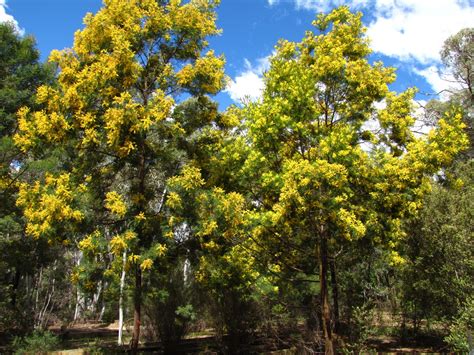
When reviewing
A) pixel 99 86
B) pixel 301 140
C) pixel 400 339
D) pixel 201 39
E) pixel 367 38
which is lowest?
pixel 400 339

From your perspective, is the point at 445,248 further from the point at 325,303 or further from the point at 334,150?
the point at 334,150

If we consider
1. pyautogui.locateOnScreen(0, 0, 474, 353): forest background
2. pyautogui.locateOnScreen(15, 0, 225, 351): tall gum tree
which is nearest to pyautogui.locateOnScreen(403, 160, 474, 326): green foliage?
pyautogui.locateOnScreen(0, 0, 474, 353): forest background

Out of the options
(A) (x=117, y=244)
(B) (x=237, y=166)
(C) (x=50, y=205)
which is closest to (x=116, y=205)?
(A) (x=117, y=244)

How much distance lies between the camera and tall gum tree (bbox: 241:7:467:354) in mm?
7875

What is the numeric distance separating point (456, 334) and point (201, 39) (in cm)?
909

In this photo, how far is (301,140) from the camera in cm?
916

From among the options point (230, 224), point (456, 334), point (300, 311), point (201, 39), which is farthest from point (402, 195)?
point (300, 311)

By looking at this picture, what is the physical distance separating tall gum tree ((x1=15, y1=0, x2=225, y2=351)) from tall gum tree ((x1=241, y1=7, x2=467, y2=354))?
6.96 feet

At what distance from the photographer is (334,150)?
8.05 m

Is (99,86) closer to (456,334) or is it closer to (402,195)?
(402,195)

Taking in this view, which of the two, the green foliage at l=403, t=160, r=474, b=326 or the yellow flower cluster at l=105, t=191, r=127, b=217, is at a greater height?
the yellow flower cluster at l=105, t=191, r=127, b=217

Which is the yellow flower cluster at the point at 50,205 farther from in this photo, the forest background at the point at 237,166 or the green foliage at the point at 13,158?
the green foliage at the point at 13,158

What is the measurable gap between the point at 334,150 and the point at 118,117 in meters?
4.45

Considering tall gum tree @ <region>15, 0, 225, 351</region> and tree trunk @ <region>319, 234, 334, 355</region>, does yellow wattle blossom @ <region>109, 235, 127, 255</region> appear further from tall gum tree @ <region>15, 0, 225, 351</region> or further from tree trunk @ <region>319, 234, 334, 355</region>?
tree trunk @ <region>319, 234, 334, 355</region>
